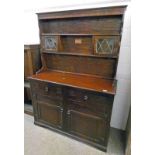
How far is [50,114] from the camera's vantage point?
190 centimetres

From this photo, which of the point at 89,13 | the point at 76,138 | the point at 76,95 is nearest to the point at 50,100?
the point at 76,95

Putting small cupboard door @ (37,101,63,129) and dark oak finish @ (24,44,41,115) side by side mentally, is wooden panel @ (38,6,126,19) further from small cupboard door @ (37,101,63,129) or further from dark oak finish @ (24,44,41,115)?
small cupboard door @ (37,101,63,129)

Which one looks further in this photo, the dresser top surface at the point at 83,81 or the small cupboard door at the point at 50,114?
the small cupboard door at the point at 50,114

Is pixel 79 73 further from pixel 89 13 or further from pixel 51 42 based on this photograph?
pixel 89 13

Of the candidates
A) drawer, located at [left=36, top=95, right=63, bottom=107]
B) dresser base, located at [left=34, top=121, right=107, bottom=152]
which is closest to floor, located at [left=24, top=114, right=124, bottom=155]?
dresser base, located at [left=34, top=121, right=107, bottom=152]

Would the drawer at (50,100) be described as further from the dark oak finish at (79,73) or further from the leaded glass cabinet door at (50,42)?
the leaded glass cabinet door at (50,42)

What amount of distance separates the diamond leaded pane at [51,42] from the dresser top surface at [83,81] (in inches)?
16.0

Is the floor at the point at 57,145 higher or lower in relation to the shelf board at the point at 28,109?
lower

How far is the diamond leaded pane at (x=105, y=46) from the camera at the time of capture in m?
1.58

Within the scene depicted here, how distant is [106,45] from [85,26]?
0.43m

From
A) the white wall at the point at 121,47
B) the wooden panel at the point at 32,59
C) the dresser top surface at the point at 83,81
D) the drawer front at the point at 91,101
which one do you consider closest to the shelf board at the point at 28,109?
the wooden panel at the point at 32,59

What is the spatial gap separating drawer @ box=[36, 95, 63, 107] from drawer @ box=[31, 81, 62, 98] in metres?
0.05
